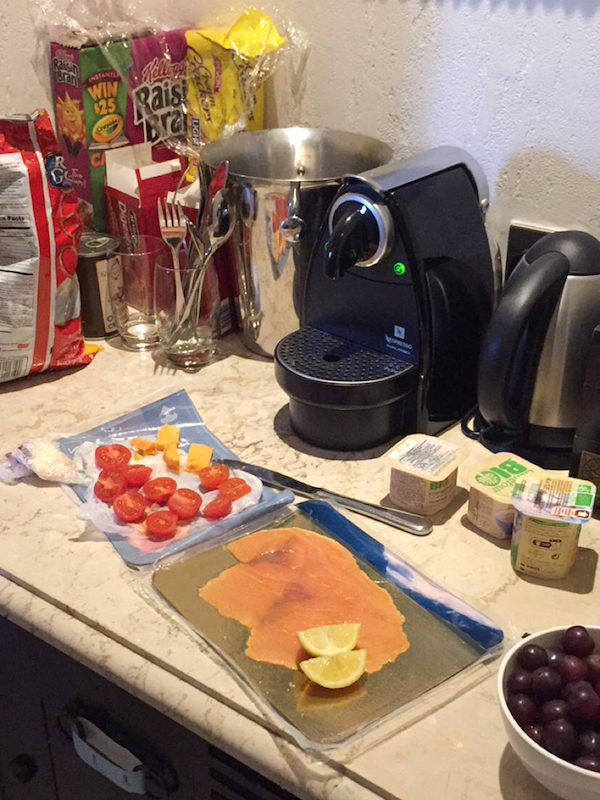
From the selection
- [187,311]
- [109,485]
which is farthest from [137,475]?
[187,311]

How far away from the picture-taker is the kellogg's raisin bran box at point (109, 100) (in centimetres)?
120

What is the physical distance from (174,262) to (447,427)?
0.44 metres

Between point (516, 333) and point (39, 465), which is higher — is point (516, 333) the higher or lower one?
the higher one

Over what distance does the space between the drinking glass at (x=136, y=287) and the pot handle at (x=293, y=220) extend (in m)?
0.21

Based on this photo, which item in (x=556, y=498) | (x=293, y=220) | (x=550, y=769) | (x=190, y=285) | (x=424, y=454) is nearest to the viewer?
(x=550, y=769)

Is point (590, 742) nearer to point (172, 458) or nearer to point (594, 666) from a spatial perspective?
point (594, 666)

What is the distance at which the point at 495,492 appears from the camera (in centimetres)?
84

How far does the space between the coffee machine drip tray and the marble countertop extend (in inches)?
1.1

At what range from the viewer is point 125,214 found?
49.3 inches

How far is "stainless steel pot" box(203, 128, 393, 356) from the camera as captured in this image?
1061mm

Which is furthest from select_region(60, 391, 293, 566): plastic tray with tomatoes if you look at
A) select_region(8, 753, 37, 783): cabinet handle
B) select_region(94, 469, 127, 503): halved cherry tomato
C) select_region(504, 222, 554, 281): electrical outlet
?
select_region(504, 222, 554, 281): electrical outlet

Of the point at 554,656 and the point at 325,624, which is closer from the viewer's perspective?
the point at 554,656

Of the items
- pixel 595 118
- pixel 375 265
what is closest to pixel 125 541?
pixel 375 265

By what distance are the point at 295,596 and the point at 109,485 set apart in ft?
0.81
